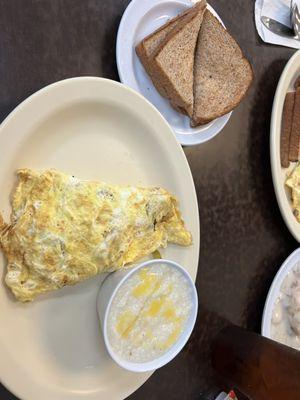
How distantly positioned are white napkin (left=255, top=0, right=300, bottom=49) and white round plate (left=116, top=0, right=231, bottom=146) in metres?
0.20

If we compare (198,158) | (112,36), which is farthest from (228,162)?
(112,36)

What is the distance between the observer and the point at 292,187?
5.10 feet

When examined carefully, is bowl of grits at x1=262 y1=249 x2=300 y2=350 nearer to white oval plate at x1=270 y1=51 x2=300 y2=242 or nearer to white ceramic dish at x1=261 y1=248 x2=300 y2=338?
white ceramic dish at x1=261 y1=248 x2=300 y2=338

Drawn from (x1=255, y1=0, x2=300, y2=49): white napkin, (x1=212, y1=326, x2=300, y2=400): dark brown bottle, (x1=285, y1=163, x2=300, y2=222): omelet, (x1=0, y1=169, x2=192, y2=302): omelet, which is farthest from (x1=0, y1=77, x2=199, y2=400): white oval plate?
(x1=255, y1=0, x2=300, y2=49): white napkin

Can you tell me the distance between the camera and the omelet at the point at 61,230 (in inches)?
39.5

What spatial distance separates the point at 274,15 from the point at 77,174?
94 cm

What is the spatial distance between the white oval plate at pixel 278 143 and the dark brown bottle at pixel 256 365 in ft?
1.26

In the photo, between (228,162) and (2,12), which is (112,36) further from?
(228,162)

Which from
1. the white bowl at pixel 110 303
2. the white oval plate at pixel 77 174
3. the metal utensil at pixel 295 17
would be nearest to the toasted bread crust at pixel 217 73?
the white oval plate at pixel 77 174

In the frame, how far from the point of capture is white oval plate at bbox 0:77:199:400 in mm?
1019

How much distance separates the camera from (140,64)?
130cm

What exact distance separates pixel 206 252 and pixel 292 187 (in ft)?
1.17

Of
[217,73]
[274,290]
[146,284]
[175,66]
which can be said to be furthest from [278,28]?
[146,284]

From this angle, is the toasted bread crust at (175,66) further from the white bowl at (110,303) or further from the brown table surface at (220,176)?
the white bowl at (110,303)
